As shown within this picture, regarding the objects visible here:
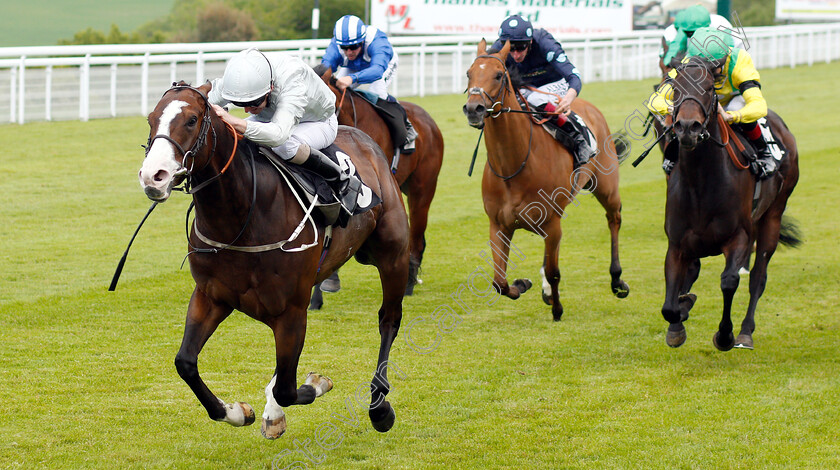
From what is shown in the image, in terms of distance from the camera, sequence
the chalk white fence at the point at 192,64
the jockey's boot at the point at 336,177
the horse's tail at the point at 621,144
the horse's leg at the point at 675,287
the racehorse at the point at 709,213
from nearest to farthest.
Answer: the jockey's boot at the point at 336,177
the racehorse at the point at 709,213
the horse's leg at the point at 675,287
the horse's tail at the point at 621,144
the chalk white fence at the point at 192,64

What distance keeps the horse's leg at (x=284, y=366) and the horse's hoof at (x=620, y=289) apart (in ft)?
13.9

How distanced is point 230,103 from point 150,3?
51.5 m

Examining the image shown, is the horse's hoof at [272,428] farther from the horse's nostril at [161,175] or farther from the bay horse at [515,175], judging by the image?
the bay horse at [515,175]

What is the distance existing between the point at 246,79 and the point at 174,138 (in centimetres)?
62

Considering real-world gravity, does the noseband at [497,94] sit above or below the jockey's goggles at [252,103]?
below

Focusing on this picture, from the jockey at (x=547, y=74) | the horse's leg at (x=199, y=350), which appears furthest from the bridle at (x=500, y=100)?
the horse's leg at (x=199, y=350)

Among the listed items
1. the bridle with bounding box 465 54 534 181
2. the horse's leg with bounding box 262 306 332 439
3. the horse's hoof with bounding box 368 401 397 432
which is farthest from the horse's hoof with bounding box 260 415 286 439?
the bridle with bounding box 465 54 534 181

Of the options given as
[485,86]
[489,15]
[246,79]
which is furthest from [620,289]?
[489,15]

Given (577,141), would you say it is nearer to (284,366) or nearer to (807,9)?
(284,366)

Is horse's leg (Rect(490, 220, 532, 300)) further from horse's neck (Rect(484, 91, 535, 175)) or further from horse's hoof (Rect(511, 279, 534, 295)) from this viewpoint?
horse's neck (Rect(484, 91, 535, 175))

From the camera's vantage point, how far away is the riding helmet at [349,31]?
812cm

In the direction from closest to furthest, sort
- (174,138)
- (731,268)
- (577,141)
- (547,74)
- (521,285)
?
(174,138), (731,268), (521,285), (577,141), (547,74)

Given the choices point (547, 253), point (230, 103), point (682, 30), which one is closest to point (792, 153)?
point (682, 30)

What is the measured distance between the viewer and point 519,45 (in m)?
7.77
